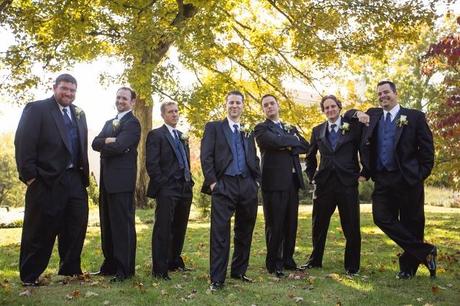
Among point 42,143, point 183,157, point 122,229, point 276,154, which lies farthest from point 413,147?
point 42,143

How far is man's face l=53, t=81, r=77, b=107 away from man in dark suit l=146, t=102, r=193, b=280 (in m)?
1.10

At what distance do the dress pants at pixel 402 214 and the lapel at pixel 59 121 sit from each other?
396cm

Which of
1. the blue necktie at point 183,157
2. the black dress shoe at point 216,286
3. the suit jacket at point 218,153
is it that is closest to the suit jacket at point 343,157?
the suit jacket at point 218,153

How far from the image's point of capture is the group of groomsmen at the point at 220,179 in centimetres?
593

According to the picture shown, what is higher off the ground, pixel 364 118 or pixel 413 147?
pixel 364 118

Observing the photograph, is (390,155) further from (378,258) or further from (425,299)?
(378,258)

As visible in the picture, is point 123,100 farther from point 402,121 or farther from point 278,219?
point 402,121

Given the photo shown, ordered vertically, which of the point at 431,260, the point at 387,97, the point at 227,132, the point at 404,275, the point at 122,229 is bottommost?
the point at 404,275

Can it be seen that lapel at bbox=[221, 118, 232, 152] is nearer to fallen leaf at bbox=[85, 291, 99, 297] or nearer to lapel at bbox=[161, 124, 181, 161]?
lapel at bbox=[161, 124, 181, 161]

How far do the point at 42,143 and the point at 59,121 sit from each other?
333 mm

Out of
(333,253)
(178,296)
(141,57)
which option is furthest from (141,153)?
(178,296)

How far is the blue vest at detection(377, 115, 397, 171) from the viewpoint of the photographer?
646 cm

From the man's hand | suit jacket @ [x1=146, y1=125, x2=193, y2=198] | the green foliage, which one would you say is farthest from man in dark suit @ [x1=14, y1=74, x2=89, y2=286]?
the green foliage

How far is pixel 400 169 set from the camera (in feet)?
20.9
